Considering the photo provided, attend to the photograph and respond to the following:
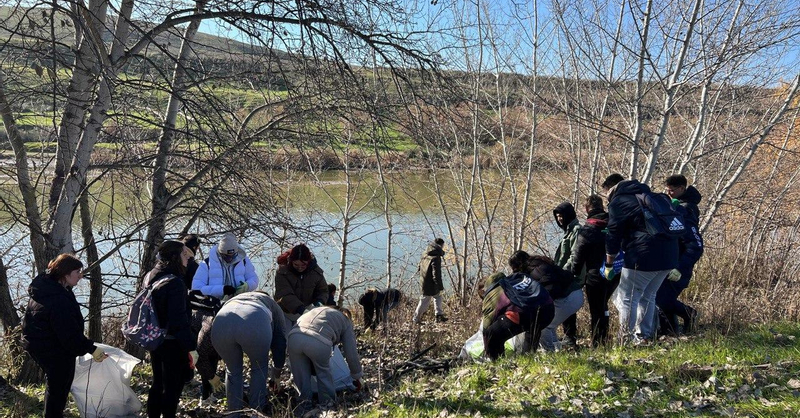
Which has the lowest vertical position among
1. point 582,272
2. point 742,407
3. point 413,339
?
point 413,339

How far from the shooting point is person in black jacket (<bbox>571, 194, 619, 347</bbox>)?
219 inches

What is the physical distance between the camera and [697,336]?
550cm

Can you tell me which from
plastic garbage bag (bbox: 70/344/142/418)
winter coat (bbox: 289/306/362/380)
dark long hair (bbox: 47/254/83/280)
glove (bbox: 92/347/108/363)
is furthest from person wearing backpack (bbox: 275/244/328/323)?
dark long hair (bbox: 47/254/83/280)

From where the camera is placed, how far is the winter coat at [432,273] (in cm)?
934

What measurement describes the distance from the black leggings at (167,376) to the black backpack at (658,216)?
13.3 feet

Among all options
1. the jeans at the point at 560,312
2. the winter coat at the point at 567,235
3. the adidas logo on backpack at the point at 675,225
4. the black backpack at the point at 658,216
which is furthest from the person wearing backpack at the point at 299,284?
the adidas logo on backpack at the point at 675,225

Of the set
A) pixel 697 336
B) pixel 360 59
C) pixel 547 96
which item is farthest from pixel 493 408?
pixel 547 96

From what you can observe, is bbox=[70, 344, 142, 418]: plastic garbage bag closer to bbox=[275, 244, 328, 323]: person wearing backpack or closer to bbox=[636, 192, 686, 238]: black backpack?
bbox=[275, 244, 328, 323]: person wearing backpack

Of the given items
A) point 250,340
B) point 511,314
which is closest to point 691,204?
point 511,314

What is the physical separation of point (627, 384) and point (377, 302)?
4.73 m

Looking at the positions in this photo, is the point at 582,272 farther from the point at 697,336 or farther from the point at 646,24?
the point at 646,24

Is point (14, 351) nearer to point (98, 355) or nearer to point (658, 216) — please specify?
point (98, 355)

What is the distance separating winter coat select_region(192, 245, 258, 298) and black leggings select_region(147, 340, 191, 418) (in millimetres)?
892

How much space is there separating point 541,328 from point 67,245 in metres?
4.74
